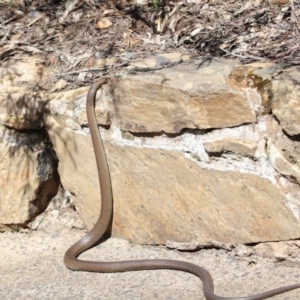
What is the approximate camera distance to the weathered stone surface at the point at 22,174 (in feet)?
16.5

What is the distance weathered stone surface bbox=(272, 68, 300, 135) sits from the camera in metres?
3.69

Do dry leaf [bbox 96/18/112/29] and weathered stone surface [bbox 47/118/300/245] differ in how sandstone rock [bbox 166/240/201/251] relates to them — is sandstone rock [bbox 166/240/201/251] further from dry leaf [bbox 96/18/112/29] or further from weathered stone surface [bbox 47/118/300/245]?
dry leaf [bbox 96/18/112/29]

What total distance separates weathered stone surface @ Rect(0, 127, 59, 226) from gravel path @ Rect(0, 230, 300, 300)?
0.27m

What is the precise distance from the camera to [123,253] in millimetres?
4617

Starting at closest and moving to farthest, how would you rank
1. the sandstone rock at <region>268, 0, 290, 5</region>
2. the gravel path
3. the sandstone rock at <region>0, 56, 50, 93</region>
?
the gravel path
the sandstone rock at <region>268, 0, 290, 5</region>
the sandstone rock at <region>0, 56, 50, 93</region>

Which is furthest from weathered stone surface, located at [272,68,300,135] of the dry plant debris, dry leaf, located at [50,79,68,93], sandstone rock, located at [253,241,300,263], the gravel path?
dry leaf, located at [50,79,68,93]

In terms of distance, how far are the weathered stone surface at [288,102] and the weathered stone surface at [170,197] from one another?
0.40 m

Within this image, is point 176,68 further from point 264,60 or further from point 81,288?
point 81,288

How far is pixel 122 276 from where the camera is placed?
4273 mm

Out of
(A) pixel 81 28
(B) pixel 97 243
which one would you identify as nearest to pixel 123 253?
(B) pixel 97 243

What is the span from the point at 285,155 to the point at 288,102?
32 cm

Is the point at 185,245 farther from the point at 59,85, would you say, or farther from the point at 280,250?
the point at 59,85

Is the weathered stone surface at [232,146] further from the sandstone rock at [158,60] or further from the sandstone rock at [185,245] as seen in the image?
the sandstone rock at [158,60]

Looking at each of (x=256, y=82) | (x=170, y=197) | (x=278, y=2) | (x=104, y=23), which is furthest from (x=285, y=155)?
(x=104, y=23)
